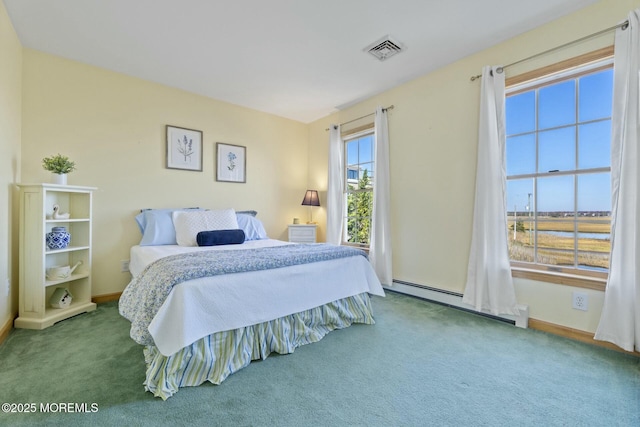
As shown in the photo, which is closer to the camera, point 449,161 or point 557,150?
point 557,150

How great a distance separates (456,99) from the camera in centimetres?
294

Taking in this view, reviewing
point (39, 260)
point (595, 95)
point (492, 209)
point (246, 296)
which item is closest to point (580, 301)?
point (492, 209)

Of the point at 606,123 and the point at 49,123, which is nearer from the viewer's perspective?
the point at 606,123

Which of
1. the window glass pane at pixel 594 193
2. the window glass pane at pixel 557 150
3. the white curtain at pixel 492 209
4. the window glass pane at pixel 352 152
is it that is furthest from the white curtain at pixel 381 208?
the window glass pane at pixel 594 193

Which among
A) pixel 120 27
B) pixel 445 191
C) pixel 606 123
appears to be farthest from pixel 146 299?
pixel 606 123

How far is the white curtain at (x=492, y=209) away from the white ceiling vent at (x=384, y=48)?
84 cm

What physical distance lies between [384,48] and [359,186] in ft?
6.09

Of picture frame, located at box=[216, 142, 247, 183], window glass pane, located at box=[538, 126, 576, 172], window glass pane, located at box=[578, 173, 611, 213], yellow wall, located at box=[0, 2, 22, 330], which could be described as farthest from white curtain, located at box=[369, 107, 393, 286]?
yellow wall, located at box=[0, 2, 22, 330]

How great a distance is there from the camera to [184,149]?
11.8 ft

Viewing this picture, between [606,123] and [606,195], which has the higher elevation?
[606,123]

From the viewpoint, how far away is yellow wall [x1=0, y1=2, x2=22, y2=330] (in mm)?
2158

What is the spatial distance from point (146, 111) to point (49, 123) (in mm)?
885

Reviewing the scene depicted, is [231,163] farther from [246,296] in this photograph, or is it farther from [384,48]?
[246,296]

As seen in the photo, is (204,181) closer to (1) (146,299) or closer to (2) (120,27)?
(2) (120,27)
